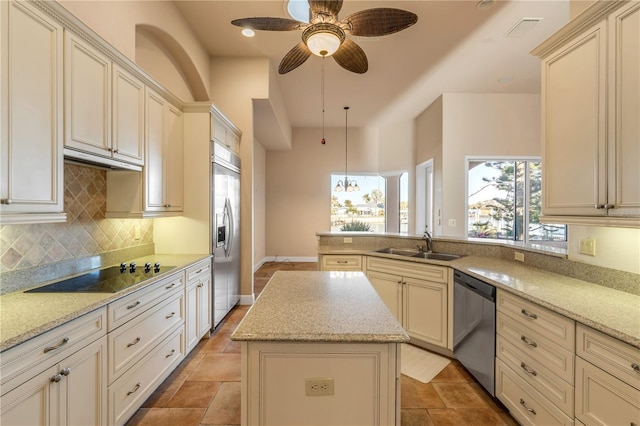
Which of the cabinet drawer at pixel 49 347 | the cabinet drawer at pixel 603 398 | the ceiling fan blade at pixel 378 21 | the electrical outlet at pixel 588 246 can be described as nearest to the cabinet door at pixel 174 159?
the cabinet drawer at pixel 49 347

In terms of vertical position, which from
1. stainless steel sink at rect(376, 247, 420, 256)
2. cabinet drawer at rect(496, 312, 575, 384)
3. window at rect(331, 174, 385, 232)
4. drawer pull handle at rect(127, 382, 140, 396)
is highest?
window at rect(331, 174, 385, 232)

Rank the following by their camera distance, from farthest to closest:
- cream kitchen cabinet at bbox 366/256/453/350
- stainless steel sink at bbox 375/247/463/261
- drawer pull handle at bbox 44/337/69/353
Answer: stainless steel sink at bbox 375/247/463/261, cream kitchen cabinet at bbox 366/256/453/350, drawer pull handle at bbox 44/337/69/353

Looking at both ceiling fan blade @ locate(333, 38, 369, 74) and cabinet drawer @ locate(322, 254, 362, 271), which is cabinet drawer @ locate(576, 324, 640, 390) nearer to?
cabinet drawer @ locate(322, 254, 362, 271)

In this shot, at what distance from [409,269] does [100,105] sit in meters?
2.82

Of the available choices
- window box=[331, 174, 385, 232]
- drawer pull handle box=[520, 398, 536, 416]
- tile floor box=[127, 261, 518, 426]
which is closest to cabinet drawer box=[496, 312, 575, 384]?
drawer pull handle box=[520, 398, 536, 416]

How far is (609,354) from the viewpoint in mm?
1196

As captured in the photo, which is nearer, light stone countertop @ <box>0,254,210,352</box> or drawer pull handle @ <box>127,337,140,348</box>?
light stone countertop @ <box>0,254,210,352</box>

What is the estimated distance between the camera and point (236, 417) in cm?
183

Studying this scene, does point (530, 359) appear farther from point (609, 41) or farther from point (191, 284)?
point (191, 284)

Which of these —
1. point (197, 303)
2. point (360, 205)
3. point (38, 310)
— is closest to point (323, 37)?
point (38, 310)

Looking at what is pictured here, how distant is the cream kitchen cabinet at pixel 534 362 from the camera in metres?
1.40

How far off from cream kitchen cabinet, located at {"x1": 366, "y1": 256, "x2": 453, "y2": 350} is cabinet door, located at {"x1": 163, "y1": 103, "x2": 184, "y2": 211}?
224 cm

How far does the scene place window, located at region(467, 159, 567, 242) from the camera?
478 centimetres

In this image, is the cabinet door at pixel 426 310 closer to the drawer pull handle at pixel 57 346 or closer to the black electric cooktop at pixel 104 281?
the black electric cooktop at pixel 104 281
